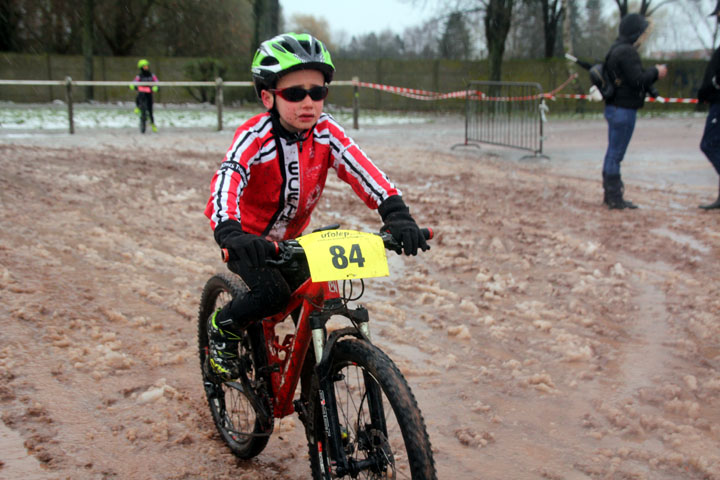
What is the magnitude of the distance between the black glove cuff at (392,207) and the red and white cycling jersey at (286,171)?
6 cm

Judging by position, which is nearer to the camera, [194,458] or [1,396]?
[194,458]

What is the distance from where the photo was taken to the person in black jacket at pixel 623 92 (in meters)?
8.88

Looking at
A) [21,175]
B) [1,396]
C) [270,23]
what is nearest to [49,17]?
[270,23]

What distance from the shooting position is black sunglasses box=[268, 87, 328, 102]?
291cm

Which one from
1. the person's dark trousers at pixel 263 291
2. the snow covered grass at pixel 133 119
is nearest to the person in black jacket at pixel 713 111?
the person's dark trousers at pixel 263 291

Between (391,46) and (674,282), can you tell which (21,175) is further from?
(391,46)

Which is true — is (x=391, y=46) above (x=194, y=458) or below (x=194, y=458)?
above

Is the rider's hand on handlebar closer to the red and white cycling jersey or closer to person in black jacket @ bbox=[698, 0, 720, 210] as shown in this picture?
the red and white cycling jersey

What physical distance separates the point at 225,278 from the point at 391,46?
53912mm

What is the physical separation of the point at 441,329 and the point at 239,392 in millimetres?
2008

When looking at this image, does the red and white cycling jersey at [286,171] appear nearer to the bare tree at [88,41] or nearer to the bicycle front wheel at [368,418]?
the bicycle front wheel at [368,418]

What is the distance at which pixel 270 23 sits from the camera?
2273cm

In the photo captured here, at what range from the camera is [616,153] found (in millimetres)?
9008

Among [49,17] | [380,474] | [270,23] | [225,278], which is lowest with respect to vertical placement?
[380,474]
